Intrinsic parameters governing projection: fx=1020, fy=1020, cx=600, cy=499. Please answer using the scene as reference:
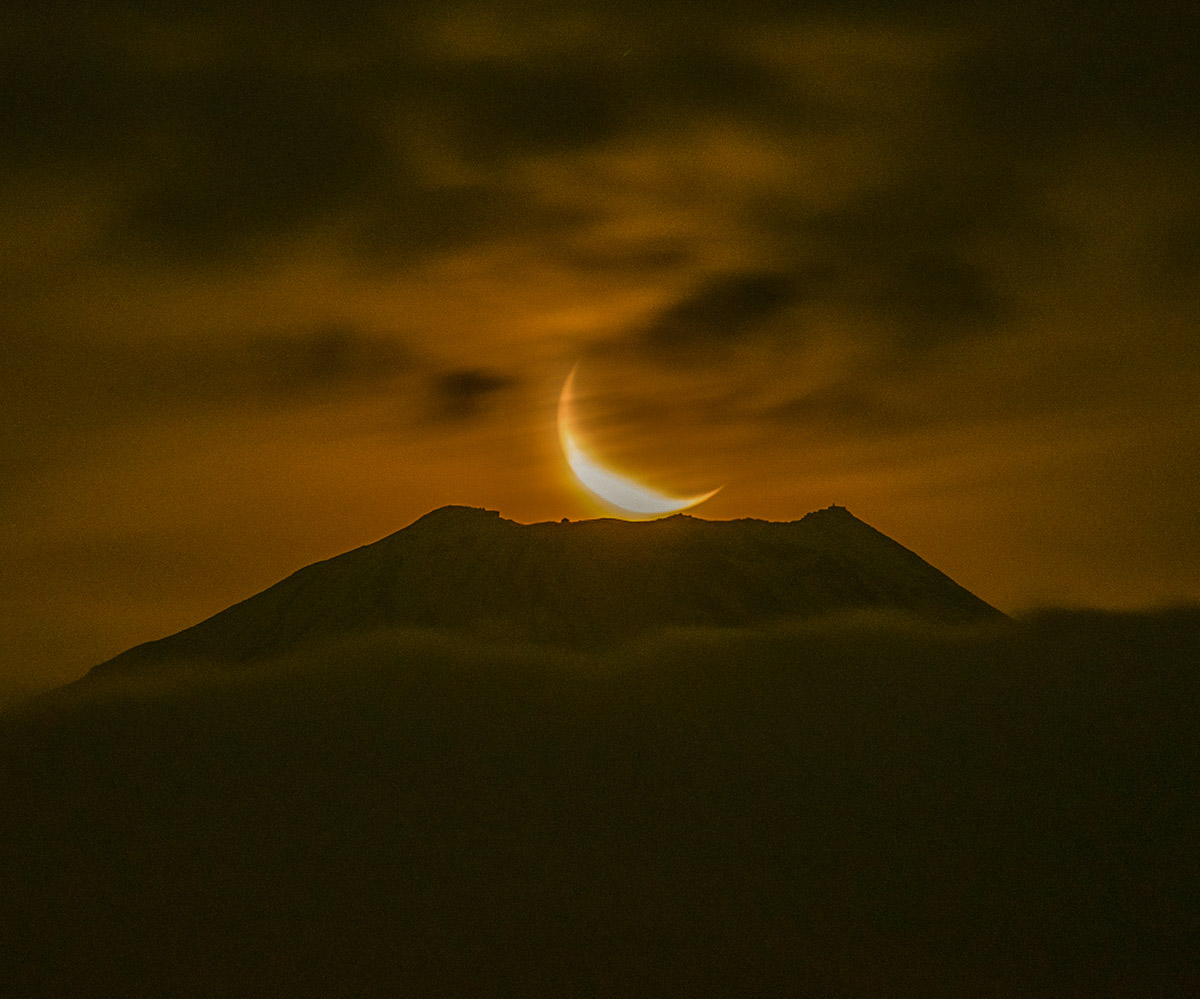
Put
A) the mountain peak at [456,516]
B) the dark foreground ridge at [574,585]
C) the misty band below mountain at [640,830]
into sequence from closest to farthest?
the misty band below mountain at [640,830]
the dark foreground ridge at [574,585]
the mountain peak at [456,516]

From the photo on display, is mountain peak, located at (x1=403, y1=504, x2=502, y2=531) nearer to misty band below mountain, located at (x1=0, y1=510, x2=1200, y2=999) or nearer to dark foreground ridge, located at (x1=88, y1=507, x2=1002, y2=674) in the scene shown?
dark foreground ridge, located at (x1=88, y1=507, x2=1002, y2=674)

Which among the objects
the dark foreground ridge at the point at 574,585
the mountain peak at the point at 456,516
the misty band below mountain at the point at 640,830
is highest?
the mountain peak at the point at 456,516

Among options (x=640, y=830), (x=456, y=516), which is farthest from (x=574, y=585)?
(x=640, y=830)

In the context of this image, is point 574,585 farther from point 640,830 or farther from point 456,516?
point 640,830

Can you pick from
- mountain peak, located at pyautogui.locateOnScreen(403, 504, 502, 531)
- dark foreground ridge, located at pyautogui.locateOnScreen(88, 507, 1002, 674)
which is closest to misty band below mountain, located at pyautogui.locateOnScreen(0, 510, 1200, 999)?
dark foreground ridge, located at pyautogui.locateOnScreen(88, 507, 1002, 674)

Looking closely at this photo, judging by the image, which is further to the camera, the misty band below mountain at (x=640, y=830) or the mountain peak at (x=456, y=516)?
the mountain peak at (x=456, y=516)

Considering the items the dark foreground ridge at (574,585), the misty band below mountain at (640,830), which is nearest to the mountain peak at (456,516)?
the dark foreground ridge at (574,585)

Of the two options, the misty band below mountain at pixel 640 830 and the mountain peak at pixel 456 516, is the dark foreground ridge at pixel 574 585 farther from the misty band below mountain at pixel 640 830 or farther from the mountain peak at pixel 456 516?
the misty band below mountain at pixel 640 830

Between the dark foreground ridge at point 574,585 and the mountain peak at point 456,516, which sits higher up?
the mountain peak at point 456,516
